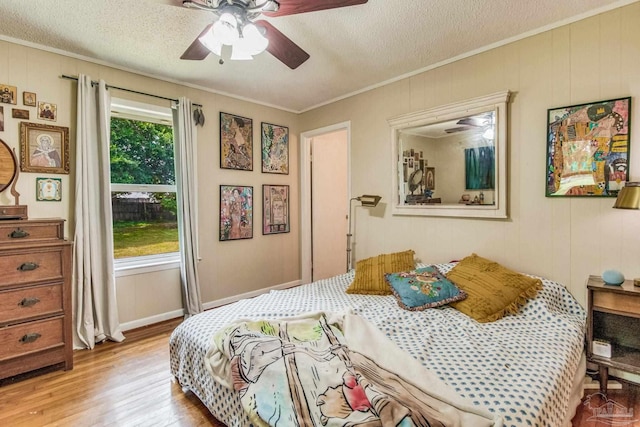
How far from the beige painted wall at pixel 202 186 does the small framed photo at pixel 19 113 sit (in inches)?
1.0

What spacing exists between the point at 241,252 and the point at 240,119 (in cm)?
162

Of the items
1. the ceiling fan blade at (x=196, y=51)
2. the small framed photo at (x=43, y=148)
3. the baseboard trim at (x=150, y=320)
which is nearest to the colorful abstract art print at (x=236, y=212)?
the baseboard trim at (x=150, y=320)

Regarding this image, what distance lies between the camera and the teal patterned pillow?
7.38ft

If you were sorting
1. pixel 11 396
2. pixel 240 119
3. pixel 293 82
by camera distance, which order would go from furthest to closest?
pixel 240 119 < pixel 293 82 < pixel 11 396

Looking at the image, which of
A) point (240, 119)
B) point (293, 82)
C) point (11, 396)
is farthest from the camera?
point (240, 119)

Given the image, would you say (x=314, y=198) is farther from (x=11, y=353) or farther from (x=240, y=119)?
(x=11, y=353)

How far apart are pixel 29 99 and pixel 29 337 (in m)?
1.84

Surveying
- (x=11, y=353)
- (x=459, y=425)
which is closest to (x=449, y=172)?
(x=459, y=425)

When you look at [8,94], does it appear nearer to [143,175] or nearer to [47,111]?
[47,111]

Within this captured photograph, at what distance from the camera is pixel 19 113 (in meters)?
2.51

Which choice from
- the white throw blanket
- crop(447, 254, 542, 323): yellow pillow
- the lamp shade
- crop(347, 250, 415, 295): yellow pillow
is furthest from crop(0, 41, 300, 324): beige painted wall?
the lamp shade

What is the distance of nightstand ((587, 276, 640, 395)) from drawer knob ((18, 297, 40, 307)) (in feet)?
12.1

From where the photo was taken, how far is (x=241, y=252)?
3939mm

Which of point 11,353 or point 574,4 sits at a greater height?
point 574,4
